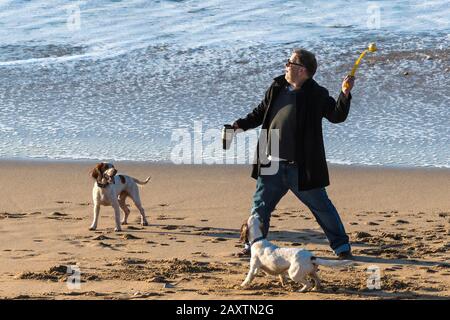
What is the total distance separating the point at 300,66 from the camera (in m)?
8.16

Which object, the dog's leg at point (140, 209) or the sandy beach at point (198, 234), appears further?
the dog's leg at point (140, 209)

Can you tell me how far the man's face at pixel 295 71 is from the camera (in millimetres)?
8156

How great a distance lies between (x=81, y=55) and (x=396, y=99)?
22.8 ft

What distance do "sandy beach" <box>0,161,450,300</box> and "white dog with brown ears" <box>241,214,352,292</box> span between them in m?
0.12

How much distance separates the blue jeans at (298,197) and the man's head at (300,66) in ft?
2.24

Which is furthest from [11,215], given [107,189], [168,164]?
[168,164]

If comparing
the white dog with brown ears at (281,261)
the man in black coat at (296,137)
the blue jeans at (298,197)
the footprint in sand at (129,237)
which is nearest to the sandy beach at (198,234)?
the footprint in sand at (129,237)

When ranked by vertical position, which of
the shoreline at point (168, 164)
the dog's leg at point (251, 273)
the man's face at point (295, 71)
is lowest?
the dog's leg at point (251, 273)

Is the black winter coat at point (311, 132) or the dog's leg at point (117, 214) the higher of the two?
the black winter coat at point (311, 132)

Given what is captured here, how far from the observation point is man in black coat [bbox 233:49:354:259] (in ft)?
26.9

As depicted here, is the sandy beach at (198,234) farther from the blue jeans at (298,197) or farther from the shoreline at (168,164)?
the blue jeans at (298,197)

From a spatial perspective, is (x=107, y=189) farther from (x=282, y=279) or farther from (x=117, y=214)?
(x=282, y=279)
